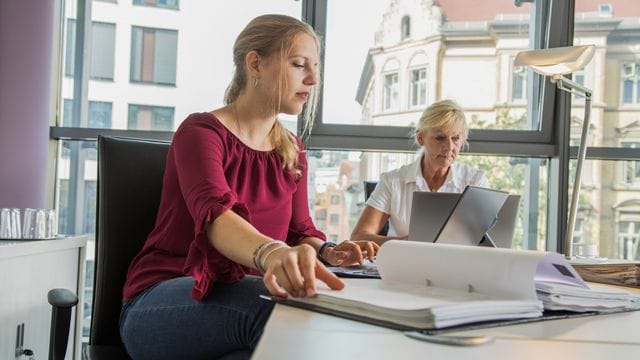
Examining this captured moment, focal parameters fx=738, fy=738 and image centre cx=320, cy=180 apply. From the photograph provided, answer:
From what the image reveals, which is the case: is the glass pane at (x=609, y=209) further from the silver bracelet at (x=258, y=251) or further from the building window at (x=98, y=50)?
→ the silver bracelet at (x=258, y=251)

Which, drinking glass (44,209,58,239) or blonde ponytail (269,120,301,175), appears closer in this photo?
blonde ponytail (269,120,301,175)

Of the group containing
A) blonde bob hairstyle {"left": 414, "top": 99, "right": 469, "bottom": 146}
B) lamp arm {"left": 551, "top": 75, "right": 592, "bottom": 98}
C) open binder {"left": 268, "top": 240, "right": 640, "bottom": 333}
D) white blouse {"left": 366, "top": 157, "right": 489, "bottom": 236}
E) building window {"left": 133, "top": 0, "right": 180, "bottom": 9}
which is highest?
building window {"left": 133, "top": 0, "right": 180, "bottom": 9}

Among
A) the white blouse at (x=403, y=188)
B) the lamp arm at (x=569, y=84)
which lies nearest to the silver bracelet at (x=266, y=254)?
the lamp arm at (x=569, y=84)

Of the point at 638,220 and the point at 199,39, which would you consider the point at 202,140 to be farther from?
the point at 638,220

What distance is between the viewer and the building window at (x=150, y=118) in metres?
3.66

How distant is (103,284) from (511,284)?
3.20 ft

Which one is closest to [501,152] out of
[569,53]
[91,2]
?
[569,53]

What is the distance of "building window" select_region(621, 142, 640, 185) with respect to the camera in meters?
3.66

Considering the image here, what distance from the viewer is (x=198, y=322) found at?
48.1 inches

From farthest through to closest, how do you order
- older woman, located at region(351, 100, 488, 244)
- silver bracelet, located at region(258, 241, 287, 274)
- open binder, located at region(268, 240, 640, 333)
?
older woman, located at region(351, 100, 488, 244) → silver bracelet, located at region(258, 241, 287, 274) → open binder, located at region(268, 240, 640, 333)

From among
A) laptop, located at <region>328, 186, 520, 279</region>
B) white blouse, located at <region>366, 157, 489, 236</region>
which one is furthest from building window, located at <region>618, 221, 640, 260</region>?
laptop, located at <region>328, 186, 520, 279</region>

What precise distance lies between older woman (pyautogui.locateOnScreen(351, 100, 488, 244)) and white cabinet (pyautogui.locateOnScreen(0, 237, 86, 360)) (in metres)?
1.07

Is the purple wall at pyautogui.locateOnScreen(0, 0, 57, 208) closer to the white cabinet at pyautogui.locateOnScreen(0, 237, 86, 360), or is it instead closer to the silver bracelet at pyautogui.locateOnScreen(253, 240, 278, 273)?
the white cabinet at pyautogui.locateOnScreen(0, 237, 86, 360)

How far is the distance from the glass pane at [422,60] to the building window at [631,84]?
0.46 metres
